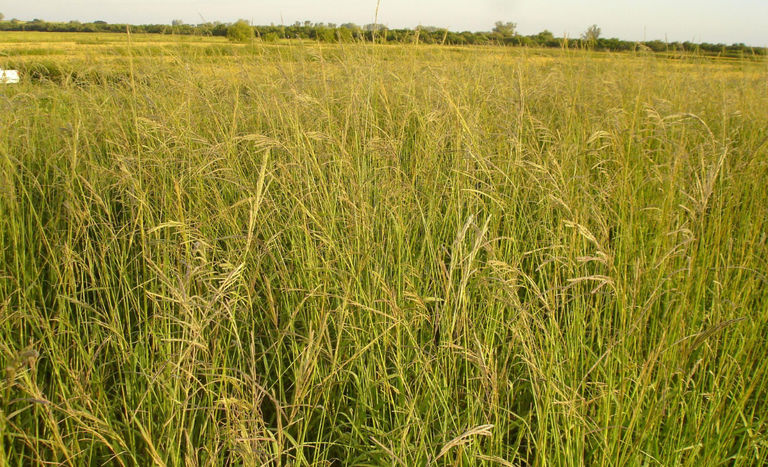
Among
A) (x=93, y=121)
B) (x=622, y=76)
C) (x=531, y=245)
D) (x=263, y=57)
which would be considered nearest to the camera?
(x=531, y=245)

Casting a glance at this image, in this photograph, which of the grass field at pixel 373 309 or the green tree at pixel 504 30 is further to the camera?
the green tree at pixel 504 30

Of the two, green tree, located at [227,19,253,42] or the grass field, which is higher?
green tree, located at [227,19,253,42]

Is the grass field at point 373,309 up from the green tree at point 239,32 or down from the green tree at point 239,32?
down

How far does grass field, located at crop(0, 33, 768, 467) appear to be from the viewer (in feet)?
3.70

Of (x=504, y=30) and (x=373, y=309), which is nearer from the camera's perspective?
(x=373, y=309)

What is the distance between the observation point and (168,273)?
5.12 ft

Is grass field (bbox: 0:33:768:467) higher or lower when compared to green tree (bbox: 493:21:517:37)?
lower

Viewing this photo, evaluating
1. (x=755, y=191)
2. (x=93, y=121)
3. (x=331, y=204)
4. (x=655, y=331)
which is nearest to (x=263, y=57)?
(x=93, y=121)

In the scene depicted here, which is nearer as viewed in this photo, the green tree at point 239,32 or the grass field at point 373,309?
the grass field at point 373,309

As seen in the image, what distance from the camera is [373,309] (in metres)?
1.09

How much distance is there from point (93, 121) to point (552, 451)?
9.83 feet

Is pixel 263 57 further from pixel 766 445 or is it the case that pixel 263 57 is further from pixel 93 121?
pixel 766 445

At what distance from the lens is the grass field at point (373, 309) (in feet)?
3.70

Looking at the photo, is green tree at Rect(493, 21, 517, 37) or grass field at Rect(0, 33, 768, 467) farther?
green tree at Rect(493, 21, 517, 37)
